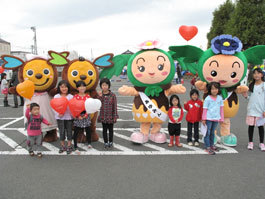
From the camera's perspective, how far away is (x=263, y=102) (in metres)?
4.35

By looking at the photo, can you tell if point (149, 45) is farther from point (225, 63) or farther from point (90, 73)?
point (225, 63)

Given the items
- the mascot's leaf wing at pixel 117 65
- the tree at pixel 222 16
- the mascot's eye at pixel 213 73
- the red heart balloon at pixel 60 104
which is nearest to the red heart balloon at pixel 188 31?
the mascot's eye at pixel 213 73

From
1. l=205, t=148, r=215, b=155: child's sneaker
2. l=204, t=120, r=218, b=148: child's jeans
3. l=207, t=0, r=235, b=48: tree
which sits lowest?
l=205, t=148, r=215, b=155: child's sneaker

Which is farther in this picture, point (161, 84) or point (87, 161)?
point (161, 84)

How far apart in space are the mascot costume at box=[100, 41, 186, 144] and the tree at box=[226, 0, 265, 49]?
16.5m

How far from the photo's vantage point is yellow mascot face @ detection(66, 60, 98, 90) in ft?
14.9

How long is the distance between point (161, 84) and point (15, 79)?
6841 millimetres

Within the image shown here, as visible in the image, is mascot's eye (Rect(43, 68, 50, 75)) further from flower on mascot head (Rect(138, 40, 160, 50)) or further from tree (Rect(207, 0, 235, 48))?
tree (Rect(207, 0, 235, 48))

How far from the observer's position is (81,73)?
4.56m

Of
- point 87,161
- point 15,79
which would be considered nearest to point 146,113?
point 87,161

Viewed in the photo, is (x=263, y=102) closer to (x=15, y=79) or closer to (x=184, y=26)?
(x=184, y=26)

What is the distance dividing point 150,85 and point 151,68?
1.26 feet

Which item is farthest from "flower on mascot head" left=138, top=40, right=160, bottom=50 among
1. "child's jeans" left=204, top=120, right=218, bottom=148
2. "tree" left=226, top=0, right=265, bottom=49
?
"tree" left=226, top=0, right=265, bottom=49

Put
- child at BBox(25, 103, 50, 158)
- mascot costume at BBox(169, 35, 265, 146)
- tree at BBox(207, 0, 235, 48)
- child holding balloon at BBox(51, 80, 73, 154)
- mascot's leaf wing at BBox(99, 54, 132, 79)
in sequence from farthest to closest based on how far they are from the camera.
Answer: tree at BBox(207, 0, 235, 48), mascot's leaf wing at BBox(99, 54, 132, 79), mascot costume at BBox(169, 35, 265, 146), child holding balloon at BBox(51, 80, 73, 154), child at BBox(25, 103, 50, 158)
